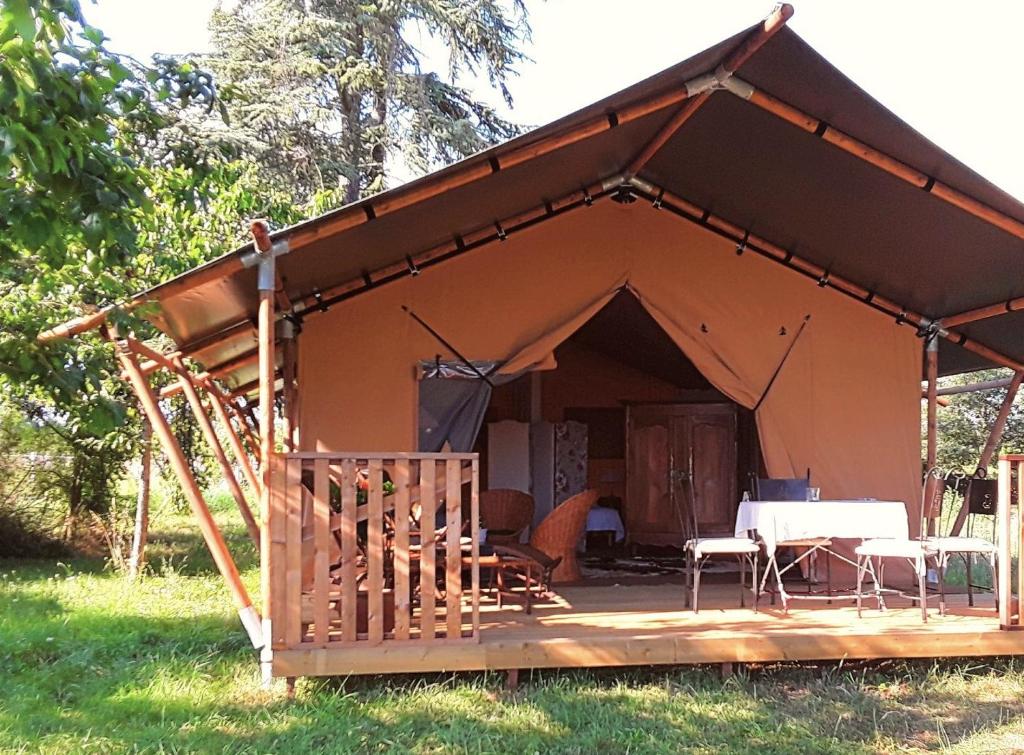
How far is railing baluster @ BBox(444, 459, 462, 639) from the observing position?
16.8 feet

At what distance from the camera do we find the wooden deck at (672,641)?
5105mm

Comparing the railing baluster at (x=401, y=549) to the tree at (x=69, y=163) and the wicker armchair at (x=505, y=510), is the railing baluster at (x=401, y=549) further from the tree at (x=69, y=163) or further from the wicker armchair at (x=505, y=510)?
the wicker armchair at (x=505, y=510)

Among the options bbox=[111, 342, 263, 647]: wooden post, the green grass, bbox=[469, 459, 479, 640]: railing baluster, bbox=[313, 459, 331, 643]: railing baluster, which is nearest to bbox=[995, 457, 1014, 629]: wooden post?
the green grass

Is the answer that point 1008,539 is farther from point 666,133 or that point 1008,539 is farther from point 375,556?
point 375,556

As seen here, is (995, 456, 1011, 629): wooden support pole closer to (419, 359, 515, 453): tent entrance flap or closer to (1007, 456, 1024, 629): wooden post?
(1007, 456, 1024, 629): wooden post

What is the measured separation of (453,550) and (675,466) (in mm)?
6029

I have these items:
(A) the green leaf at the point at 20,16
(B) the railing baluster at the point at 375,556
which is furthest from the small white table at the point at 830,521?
(A) the green leaf at the point at 20,16

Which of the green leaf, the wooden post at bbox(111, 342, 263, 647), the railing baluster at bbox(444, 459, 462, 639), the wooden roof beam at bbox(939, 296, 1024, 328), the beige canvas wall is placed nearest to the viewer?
the green leaf

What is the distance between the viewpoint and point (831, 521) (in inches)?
244

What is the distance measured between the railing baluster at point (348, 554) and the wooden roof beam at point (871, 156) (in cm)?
299

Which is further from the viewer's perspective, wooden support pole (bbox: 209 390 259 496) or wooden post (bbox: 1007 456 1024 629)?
wooden support pole (bbox: 209 390 259 496)

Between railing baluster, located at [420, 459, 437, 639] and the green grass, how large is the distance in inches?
15.1

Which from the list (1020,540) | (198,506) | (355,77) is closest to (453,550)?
(198,506)

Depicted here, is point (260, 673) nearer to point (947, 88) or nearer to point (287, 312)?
point (287, 312)
